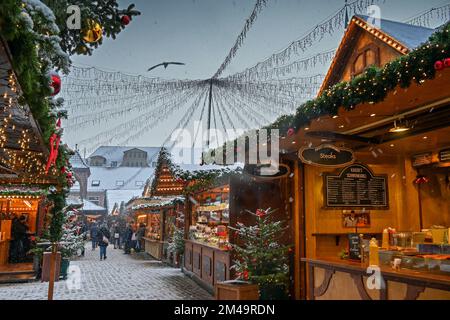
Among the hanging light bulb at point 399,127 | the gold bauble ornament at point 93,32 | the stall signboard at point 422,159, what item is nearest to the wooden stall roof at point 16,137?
the gold bauble ornament at point 93,32

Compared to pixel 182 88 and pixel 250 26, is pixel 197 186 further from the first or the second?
pixel 250 26

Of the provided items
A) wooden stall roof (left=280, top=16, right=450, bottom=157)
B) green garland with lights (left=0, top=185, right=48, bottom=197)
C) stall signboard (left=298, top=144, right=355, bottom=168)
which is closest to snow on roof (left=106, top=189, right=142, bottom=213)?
green garland with lights (left=0, top=185, right=48, bottom=197)

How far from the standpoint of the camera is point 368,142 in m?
7.02

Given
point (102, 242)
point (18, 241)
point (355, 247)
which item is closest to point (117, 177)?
point (102, 242)

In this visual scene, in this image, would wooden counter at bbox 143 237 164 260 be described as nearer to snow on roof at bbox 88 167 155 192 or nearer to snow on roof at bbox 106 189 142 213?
snow on roof at bbox 106 189 142 213

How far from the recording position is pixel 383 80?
4.22m

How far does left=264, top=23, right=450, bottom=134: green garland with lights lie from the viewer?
367cm

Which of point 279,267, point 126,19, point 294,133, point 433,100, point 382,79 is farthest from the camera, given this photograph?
point 279,267

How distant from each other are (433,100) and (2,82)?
489 cm

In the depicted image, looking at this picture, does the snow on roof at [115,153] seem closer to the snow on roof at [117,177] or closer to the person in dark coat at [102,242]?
the snow on roof at [117,177]

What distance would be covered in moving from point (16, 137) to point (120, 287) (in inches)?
210
